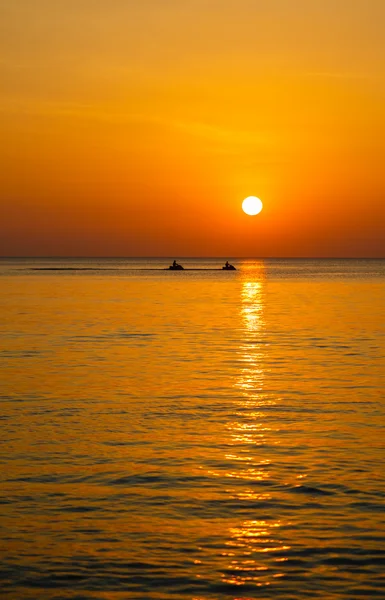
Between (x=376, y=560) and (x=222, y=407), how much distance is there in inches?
526

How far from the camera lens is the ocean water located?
12828mm

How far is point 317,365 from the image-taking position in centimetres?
3741

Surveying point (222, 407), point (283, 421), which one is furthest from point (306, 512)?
point (222, 407)

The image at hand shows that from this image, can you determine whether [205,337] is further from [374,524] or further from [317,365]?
[374,524]

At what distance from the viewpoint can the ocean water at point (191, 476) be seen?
505 inches

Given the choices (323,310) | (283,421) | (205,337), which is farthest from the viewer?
(323,310)

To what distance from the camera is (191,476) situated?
18094 millimetres

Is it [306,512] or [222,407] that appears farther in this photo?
[222,407]

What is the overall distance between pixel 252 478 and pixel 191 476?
1307mm

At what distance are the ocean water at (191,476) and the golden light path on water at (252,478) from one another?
0.04 metres

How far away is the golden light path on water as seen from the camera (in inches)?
511

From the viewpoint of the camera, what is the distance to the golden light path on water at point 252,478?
13.0 meters

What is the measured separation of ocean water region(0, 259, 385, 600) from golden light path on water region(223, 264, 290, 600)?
39 millimetres

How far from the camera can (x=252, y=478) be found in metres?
18.0
